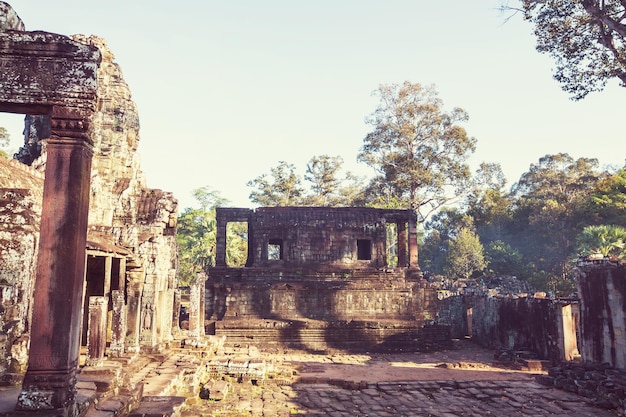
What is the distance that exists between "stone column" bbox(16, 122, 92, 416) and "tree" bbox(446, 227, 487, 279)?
125ft

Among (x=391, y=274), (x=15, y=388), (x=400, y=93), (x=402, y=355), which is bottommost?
(x=402, y=355)

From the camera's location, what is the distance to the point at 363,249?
2662 centimetres

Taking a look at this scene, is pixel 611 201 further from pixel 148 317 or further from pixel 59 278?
pixel 59 278

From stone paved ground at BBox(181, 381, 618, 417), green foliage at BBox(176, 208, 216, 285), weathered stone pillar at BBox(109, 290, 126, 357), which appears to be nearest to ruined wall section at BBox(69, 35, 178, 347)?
weathered stone pillar at BBox(109, 290, 126, 357)

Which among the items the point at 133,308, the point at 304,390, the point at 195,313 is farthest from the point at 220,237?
the point at 304,390

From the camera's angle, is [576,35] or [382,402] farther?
[576,35]

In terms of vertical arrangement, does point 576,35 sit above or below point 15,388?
above

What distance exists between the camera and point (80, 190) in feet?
14.5

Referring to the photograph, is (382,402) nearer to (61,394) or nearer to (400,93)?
(61,394)

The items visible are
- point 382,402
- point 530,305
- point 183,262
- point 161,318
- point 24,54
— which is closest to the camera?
point 24,54

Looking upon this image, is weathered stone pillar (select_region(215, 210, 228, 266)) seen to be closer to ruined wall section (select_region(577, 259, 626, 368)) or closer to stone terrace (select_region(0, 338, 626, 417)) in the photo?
stone terrace (select_region(0, 338, 626, 417))

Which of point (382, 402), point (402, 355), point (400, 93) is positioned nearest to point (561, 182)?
point (400, 93)

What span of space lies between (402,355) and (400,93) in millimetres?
24487

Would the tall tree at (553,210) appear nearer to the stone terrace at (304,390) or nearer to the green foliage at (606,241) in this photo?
the green foliage at (606,241)
